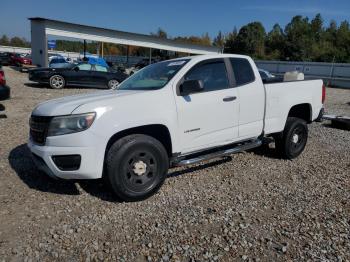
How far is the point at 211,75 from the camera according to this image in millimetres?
4930

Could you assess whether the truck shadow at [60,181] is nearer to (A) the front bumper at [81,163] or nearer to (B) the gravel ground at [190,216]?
(B) the gravel ground at [190,216]

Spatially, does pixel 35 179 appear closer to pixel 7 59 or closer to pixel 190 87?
pixel 190 87

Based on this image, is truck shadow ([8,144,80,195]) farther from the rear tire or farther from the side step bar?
the rear tire

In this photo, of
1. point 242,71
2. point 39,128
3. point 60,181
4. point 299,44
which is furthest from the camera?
point 299,44

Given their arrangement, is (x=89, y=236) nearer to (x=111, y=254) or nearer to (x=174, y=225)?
(x=111, y=254)

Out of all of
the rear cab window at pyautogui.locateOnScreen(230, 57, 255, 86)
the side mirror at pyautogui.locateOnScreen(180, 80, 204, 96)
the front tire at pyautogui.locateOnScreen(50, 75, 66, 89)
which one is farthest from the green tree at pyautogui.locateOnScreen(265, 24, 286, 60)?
the side mirror at pyautogui.locateOnScreen(180, 80, 204, 96)

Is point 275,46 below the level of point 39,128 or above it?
above

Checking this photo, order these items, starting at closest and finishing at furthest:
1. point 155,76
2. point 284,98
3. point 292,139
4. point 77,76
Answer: point 155,76 < point 284,98 < point 292,139 < point 77,76

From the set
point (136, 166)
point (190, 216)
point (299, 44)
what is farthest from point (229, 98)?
point (299, 44)

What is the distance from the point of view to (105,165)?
4.00 metres

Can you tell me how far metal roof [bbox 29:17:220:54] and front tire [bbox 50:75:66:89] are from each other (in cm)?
1310

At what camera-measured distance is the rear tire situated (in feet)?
19.6

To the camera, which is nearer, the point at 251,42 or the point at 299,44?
the point at 299,44

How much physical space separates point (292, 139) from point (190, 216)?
121 inches
